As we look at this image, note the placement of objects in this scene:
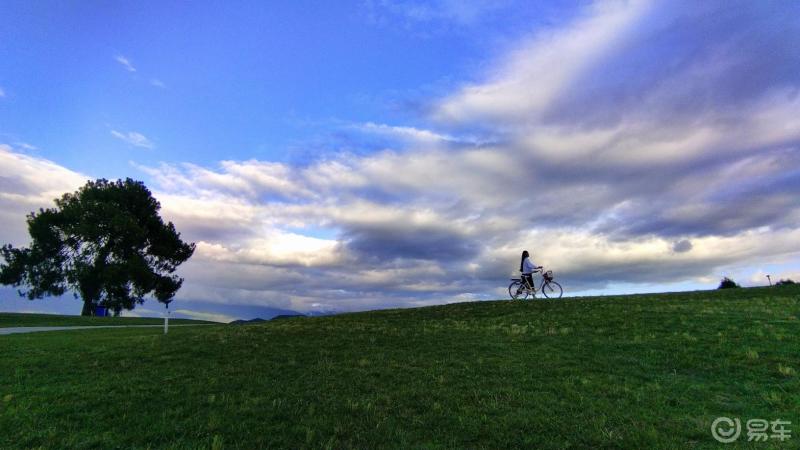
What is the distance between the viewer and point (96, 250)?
5169 cm

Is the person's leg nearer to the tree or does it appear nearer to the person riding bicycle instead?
the person riding bicycle

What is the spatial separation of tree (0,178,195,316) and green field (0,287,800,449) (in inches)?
1312

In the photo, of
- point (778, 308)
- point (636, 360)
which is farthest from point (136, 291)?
point (778, 308)

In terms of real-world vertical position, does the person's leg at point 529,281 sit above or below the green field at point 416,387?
above

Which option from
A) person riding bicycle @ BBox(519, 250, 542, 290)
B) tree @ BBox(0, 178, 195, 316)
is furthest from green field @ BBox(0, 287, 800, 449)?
tree @ BBox(0, 178, 195, 316)

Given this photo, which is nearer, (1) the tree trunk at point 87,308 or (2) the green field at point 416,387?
(2) the green field at point 416,387

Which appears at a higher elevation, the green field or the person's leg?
the person's leg

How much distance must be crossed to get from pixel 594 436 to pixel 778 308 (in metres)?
20.5

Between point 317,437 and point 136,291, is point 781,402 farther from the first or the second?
point 136,291

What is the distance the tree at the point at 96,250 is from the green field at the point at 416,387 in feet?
109

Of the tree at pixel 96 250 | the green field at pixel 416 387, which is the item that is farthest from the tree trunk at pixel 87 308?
the green field at pixel 416 387

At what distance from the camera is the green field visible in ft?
26.4

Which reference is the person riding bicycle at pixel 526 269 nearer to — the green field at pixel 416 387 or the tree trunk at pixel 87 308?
the green field at pixel 416 387

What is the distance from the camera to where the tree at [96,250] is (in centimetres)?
4916
